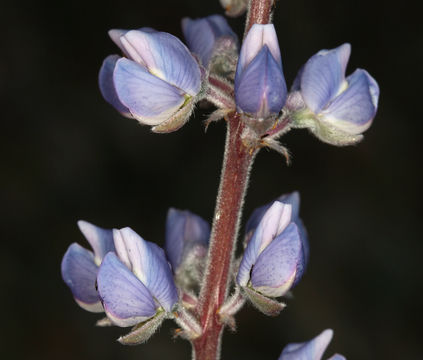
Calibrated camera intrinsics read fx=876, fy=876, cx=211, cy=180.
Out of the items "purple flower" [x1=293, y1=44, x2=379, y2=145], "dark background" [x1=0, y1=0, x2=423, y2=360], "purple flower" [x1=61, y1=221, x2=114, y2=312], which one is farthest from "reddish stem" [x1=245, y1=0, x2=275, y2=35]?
"dark background" [x1=0, y1=0, x2=423, y2=360]

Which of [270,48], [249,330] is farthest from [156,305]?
[249,330]

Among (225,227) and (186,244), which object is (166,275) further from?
(186,244)

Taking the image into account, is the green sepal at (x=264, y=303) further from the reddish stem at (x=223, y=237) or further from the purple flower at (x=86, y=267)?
the purple flower at (x=86, y=267)

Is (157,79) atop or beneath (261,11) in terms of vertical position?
beneath

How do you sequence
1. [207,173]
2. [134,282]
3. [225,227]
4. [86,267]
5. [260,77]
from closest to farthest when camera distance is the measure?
1. [260,77]
2. [134,282]
3. [225,227]
4. [86,267]
5. [207,173]

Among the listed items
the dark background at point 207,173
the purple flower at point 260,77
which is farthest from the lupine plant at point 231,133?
the dark background at point 207,173

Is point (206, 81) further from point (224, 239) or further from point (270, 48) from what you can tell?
point (224, 239)

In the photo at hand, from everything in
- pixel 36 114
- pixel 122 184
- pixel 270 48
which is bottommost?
pixel 122 184

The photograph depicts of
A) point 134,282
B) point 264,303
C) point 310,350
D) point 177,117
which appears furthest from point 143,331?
point 177,117
